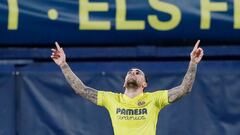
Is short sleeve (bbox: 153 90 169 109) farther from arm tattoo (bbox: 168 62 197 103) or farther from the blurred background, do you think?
the blurred background

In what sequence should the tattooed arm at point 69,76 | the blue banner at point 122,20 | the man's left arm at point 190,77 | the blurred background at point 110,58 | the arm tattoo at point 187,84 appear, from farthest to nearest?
the blue banner at point 122,20 < the blurred background at point 110,58 < the tattooed arm at point 69,76 < the arm tattoo at point 187,84 < the man's left arm at point 190,77

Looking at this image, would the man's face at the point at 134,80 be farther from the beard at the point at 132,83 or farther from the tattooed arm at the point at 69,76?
the tattooed arm at the point at 69,76

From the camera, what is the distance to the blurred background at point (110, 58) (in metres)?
9.02

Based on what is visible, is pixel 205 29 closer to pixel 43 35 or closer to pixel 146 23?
pixel 146 23

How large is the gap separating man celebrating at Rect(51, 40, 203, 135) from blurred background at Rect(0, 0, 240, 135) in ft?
6.67

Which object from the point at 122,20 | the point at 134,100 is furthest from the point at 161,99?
the point at 122,20

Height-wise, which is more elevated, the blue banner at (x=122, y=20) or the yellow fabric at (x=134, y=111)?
the blue banner at (x=122, y=20)

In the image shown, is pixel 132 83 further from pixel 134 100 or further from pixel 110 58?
pixel 110 58

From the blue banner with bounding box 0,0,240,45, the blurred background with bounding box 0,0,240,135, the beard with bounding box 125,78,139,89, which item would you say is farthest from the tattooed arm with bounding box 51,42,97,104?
the blue banner with bounding box 0,0,240,45

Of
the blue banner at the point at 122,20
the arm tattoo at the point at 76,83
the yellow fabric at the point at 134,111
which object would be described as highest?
the blue banner at the point at 122,20

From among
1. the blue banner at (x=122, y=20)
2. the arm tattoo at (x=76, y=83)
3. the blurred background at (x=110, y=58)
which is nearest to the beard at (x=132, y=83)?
the arm tattoo at (x=76, y=83)

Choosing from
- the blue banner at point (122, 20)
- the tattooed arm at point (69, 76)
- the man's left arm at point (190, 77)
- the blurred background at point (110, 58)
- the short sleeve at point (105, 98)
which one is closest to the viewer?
the man's left arm at point (190, 77)

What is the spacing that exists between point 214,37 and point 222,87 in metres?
0.58

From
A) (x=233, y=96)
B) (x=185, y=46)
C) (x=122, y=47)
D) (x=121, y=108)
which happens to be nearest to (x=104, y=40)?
(x=122, y=47)
